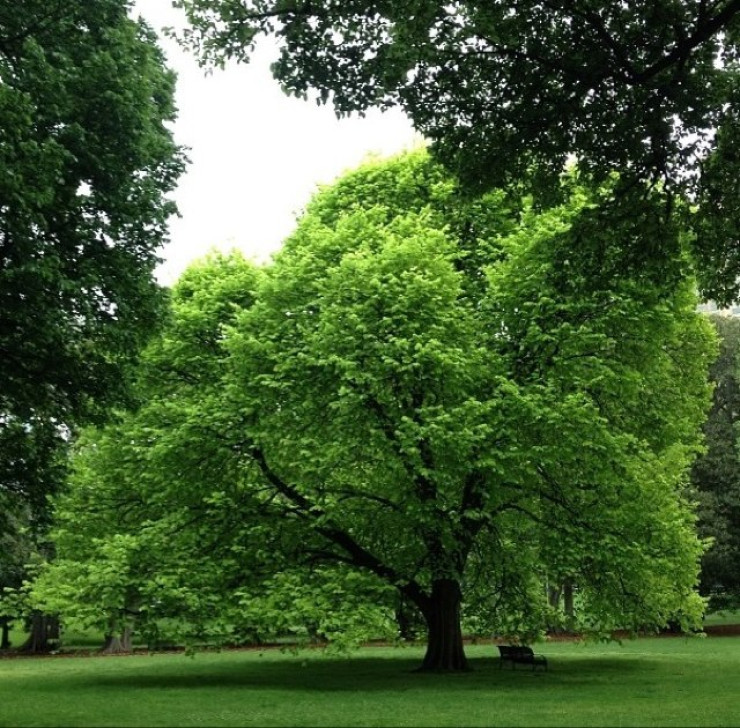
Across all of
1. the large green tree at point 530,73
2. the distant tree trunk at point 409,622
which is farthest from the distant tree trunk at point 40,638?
the large green tree at point 530,73

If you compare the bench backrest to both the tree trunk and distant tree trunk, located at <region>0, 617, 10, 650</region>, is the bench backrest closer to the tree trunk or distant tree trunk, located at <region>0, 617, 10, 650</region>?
the tree trunk

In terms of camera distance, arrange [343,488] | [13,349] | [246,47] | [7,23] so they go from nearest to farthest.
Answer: [246,47], [7,23], [13,349], [343,488]

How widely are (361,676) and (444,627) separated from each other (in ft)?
10.3

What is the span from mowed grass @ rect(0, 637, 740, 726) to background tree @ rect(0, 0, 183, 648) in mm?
7126

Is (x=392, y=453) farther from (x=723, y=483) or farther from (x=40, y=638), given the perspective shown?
(x=40, y=638)

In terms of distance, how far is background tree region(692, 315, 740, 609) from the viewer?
55250mm

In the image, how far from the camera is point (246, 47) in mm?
14406

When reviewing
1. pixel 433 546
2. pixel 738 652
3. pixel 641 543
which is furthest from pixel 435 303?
pixel 738 652

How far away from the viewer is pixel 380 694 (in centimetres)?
2114

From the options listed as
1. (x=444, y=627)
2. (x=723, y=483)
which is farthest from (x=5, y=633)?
(x=723, y=483)

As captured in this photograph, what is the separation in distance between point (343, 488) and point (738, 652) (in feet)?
78.7

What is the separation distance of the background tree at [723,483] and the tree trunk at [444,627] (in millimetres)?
31862

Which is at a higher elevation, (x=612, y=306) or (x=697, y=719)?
(x=612, y=306)

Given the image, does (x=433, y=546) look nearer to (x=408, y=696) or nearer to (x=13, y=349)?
(x=408, y=696)
